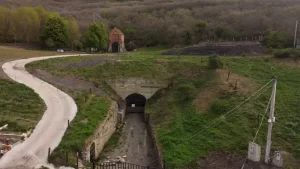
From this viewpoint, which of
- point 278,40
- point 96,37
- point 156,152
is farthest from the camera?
point 96,37

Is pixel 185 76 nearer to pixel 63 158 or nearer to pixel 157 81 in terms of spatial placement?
pixel 157 81

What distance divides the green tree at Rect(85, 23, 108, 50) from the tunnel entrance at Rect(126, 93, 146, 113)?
19.9 metres

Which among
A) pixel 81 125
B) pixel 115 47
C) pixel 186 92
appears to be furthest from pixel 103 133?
pixel 115 47

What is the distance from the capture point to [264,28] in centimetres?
5641

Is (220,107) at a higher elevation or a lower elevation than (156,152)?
higher

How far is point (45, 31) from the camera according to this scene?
48.4 meters

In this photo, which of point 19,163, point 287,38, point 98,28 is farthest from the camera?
point 98,28

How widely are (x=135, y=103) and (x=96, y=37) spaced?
20235 millimetres

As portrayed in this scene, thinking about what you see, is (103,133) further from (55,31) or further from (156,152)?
(55,31)

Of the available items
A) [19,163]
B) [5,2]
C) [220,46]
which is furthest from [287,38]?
[5,2]

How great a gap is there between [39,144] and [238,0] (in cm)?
8507

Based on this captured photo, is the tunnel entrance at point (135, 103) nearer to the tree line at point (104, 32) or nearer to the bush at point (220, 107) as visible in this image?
the bush at point (220, 107)

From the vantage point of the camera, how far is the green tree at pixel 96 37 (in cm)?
4941

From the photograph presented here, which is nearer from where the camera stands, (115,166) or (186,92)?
(115,166)
